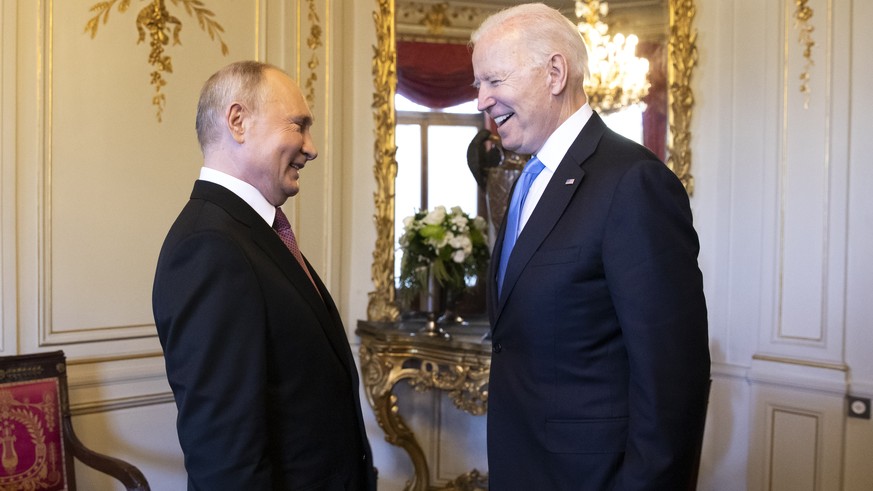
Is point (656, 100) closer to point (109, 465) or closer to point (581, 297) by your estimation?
point (581, 297)

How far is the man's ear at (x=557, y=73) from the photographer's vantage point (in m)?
1.73

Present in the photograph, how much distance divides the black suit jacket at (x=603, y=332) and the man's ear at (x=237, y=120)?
62 cm

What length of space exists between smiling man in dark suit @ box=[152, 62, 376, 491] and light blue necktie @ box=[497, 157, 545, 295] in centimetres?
41

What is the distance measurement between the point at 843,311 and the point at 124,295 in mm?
2839

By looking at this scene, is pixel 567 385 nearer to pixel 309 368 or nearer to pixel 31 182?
pixel 309 368

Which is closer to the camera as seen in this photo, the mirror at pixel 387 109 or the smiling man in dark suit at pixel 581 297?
the smiling man in dark suit at pixel 581 297

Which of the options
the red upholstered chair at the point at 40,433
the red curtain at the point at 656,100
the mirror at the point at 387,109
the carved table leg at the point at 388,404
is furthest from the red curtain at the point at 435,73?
the red upholstered chair at the point at 40,433

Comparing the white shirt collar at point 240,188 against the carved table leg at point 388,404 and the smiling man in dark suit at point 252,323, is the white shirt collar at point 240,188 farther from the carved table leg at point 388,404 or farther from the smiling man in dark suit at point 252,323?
the carved table leg at point 388,404

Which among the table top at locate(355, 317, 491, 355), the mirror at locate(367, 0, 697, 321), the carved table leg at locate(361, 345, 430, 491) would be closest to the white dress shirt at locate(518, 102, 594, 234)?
the table top at locate(355, 317, 491, 355)

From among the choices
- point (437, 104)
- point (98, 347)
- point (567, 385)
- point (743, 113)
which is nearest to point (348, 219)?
point (437, 104)

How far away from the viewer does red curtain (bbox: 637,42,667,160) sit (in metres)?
3.79

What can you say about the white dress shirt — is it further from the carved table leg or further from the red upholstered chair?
the carved table leg

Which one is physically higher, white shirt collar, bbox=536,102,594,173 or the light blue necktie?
white shirt collar, bbox=536,102,594,173

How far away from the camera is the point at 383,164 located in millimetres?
3998
